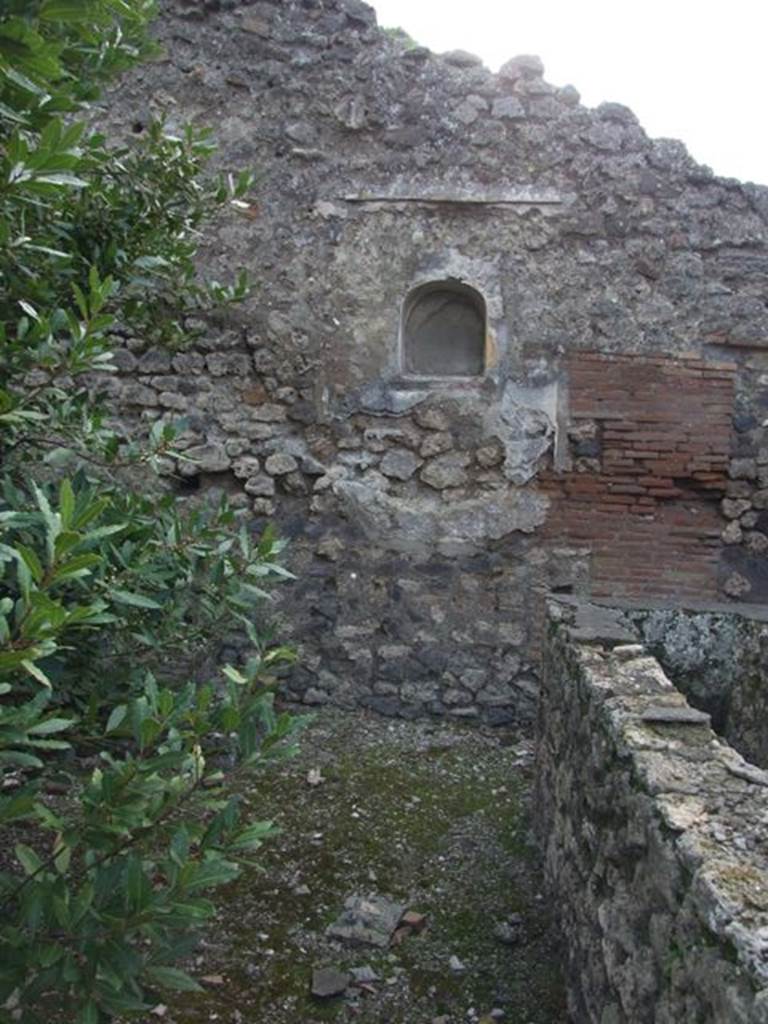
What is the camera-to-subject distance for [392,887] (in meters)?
3.49

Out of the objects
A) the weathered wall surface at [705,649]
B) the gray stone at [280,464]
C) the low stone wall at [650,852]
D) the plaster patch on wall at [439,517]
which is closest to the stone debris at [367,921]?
the low stone wall at [650,852]

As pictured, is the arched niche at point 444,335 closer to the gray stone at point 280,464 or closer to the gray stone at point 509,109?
the gray stone at point 280,464

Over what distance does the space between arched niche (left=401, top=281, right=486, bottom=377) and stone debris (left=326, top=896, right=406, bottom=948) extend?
10.2ft

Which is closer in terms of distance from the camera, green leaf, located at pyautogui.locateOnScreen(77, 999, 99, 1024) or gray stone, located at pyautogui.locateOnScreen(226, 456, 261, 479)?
green leaf, located at pyautogui.locateOnScreen(77, 999, 99, 1024)

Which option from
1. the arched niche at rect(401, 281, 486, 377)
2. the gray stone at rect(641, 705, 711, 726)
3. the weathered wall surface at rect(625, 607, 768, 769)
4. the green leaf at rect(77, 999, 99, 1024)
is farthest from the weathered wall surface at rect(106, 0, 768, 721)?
the green leaf at rect(77, 999, 99, 1024)

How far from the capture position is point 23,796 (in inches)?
72.3

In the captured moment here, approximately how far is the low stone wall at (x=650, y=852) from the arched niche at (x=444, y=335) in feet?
8.33

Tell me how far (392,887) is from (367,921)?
0.86 ft

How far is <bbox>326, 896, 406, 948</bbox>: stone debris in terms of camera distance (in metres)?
3.15

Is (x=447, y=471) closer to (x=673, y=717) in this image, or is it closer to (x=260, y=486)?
(x=260, y=486)

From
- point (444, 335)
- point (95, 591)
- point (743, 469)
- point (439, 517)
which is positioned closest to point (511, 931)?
point (95, 591)

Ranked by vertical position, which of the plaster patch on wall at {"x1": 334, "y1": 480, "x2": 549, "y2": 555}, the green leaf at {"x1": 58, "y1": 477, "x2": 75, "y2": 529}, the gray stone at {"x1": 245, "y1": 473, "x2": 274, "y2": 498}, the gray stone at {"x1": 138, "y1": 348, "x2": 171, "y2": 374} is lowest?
the plaster patch on wall at {"x1": 334, "y1": 480, "x2": 549, "y2": 555}

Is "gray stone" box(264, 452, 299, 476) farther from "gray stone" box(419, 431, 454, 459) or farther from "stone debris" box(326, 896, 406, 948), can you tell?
"stone debris" box(326, 896, 406, 948)

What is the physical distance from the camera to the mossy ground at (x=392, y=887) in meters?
2.86
